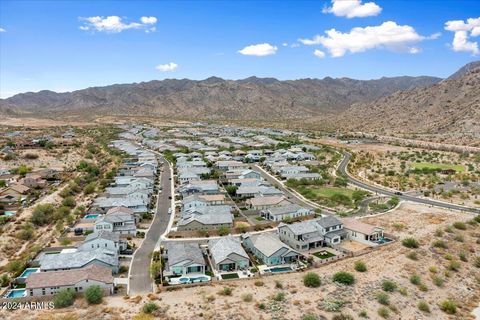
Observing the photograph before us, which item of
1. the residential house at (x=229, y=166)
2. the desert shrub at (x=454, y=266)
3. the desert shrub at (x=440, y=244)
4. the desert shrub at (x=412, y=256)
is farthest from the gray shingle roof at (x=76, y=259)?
the residential house at (x=229, y=166)

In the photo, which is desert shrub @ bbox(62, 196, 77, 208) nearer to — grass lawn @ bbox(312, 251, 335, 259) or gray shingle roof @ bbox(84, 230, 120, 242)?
gray shingle roof @ bbox(84, 230, 120, 242)

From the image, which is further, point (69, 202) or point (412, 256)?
point (69, 202)

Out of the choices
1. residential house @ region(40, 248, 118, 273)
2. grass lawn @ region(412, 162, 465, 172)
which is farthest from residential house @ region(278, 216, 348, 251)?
grass lawn @ region(412, 162, 465, 172)

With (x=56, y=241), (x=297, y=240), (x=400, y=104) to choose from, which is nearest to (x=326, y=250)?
(x=297, y=240)

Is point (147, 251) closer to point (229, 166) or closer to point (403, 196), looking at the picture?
point (403, 196)

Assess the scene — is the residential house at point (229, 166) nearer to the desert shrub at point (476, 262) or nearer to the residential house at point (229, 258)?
the residential house at point (229, 258)

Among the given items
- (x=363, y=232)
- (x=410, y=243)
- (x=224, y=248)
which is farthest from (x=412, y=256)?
(x=224, y=248)
